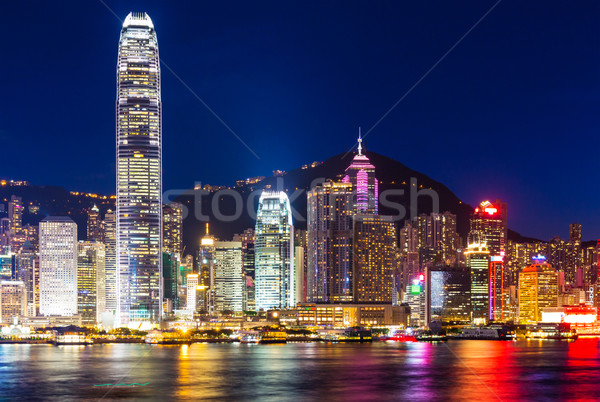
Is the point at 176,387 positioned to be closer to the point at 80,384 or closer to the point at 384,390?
the point at 80,384

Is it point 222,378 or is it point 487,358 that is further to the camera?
point 487,358

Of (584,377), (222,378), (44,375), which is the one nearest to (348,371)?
(222,378)

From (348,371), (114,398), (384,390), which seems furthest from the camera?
(348,371)

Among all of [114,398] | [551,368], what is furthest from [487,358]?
[114,398]

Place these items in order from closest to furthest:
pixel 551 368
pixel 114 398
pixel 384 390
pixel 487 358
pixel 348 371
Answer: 1. pixel 114 398
2. pixel 384 390
3. pixel 348 371
4. pixel 551 368
5. pixel 487 358

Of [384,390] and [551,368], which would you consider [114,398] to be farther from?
[551,368]

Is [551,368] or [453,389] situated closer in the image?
[453,389]
